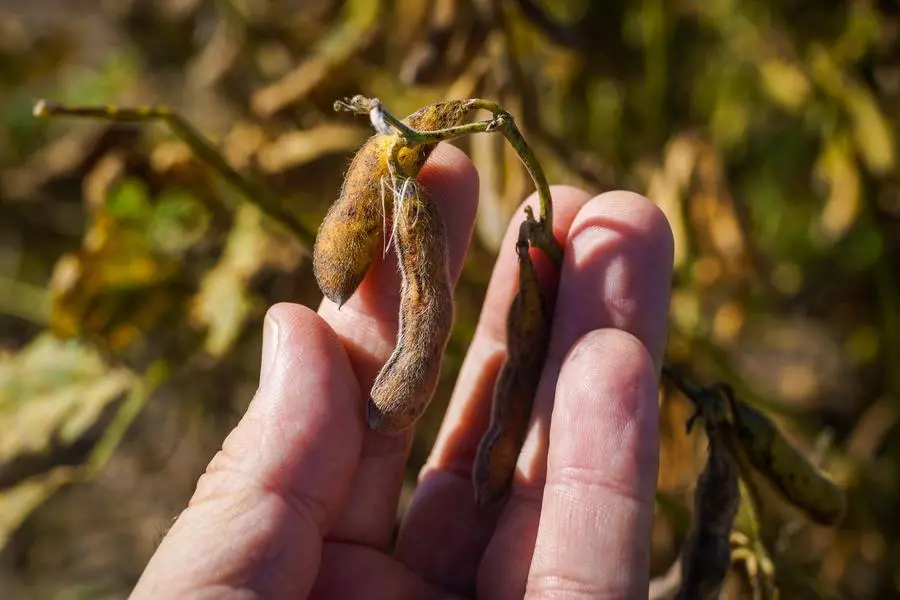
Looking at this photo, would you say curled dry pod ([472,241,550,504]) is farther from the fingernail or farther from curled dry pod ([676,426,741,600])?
the fingernail

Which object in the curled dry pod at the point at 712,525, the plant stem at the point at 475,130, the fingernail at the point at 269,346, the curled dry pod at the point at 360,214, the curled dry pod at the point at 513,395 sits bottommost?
the curled dry pod at the point at 712,525

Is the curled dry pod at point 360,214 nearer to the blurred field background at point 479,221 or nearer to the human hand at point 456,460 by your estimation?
the human hand at point 456,460

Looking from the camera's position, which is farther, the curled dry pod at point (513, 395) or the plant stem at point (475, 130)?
the curled dry pod at point (513, 395)

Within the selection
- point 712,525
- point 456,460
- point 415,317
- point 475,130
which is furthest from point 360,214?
point 712,525

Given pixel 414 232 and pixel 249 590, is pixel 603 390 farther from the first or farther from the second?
pixel 249 590

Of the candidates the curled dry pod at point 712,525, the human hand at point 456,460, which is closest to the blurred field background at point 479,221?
the curled dry pod at point 712,525

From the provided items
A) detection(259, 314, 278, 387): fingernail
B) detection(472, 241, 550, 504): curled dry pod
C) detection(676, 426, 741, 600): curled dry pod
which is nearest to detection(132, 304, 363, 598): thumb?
detection(259, 314, 278, 387): fingernail

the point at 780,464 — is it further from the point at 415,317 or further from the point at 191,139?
the point at 191,139
